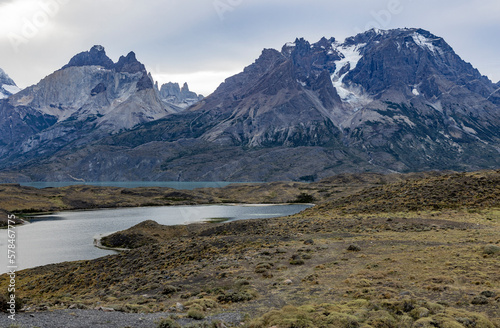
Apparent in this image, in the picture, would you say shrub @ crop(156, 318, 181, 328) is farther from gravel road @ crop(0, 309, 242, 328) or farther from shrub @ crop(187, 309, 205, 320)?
shrub @ crop(187, 309, 205, 320)

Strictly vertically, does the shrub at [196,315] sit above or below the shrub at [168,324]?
below

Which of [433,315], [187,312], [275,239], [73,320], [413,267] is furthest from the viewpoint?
[275,239]

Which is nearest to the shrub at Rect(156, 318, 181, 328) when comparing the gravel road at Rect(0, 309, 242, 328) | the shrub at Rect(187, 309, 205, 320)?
the gravel road at Rect(0, 309, 242, 328)

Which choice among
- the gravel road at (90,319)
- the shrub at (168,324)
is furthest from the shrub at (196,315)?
the shrub at (168,324)

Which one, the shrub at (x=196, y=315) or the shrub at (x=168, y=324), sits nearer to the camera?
the shrub at (x=168, y=324)

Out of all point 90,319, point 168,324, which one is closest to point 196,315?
point 168,324

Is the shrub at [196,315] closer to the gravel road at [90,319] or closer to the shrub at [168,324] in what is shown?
the gravel road at [90,319]

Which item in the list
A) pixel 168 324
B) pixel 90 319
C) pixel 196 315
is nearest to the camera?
pixel 168 324

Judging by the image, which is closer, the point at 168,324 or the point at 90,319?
the point at 168,324

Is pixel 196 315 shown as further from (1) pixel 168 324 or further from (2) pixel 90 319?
(2) pixel 90 319

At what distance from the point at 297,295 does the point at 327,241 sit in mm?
19812

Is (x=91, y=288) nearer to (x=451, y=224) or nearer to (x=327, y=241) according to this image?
(x=327, y=241)

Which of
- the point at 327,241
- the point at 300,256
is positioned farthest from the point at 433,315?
the point at 327,241

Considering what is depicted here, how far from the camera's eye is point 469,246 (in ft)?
114
